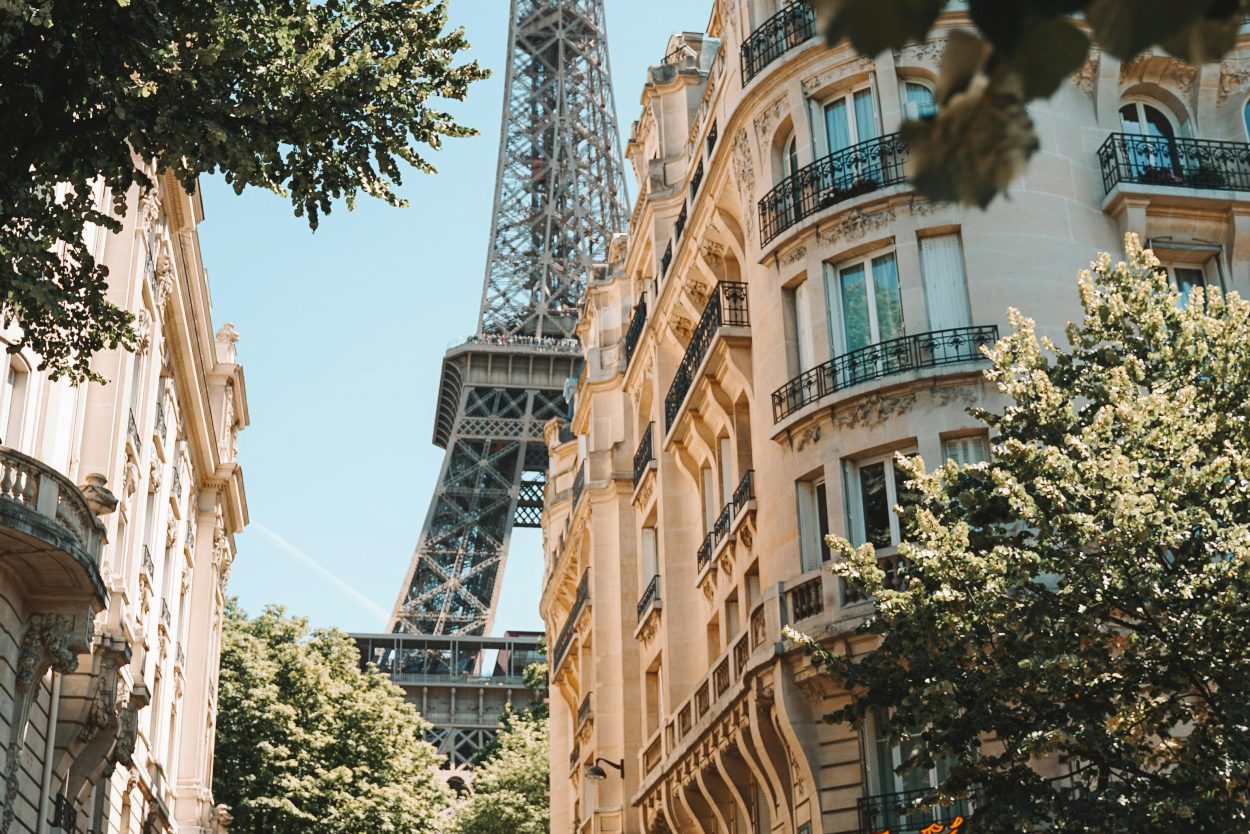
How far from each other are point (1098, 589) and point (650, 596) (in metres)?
19.8

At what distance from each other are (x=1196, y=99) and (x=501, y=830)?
41479 mm

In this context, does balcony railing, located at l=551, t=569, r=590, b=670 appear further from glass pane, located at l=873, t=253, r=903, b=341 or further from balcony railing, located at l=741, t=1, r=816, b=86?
glass pane, located at l=873, t=253, r=903, b=341

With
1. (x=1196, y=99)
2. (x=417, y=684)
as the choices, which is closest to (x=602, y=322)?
(x=1196, y=99)

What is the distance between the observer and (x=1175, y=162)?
2477 centimetres

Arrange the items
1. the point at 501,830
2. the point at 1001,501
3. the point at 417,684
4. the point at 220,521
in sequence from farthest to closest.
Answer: the point at 417,684, the point at 501,830, the point at 220,521, the point at 1001,501

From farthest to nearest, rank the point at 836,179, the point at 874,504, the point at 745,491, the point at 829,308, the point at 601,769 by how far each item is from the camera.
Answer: the point at 601,769, the point at 745,491, the point at 836,179, the point at 829,308, the point at 874,504

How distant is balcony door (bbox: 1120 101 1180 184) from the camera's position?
24.5m

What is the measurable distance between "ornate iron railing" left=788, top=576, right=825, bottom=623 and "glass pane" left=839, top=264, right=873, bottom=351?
3652mm

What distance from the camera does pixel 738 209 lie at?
2930 cm

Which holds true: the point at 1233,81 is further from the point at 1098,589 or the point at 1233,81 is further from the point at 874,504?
the point at 1098,589

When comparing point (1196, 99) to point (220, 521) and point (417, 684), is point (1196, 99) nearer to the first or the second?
point (220, 521)

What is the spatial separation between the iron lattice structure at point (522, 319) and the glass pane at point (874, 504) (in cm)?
9138

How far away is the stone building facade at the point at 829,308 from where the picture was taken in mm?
23031

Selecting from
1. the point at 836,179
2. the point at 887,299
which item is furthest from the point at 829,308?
the point at 836,179
